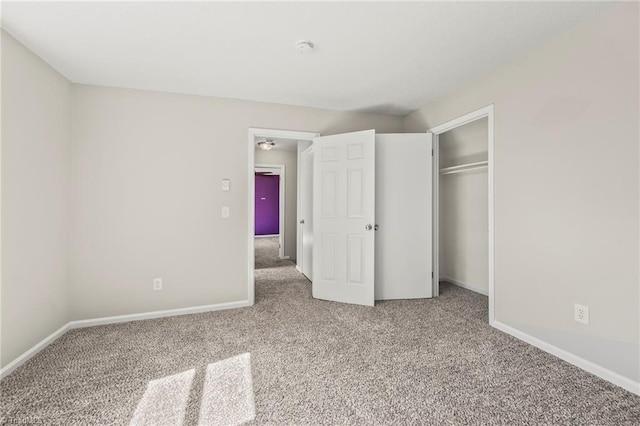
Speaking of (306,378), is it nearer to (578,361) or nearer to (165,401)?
(165,401)

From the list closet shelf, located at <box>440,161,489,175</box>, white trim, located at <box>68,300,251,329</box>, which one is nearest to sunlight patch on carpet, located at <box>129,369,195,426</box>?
white trim, located at <box>68,300,251,329</box>

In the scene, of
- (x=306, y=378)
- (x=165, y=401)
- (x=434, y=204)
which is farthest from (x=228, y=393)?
(x=434, y=204)

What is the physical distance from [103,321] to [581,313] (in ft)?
13.3

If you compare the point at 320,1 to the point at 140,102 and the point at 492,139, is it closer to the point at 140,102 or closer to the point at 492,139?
the point at 492,139

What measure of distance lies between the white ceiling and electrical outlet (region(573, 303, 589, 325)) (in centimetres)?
194

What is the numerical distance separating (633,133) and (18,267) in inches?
164

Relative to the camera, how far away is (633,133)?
1.79 meters

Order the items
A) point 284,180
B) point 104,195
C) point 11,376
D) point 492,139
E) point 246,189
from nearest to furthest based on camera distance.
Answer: point 11,376 → point 492,139 → point 104,195 → point 246,189 → point 284,180

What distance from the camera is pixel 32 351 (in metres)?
2.27

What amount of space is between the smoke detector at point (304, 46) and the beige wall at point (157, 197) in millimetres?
1276

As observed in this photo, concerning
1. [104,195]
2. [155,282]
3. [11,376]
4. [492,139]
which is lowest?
[11,376]

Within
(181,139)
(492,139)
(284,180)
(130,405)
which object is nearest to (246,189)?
(181,139)

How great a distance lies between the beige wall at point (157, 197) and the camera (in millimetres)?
2910

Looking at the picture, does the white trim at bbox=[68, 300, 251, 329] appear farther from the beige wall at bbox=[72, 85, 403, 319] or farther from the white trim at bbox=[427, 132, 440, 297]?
the white trim at bbox=[427, 132, 440, 297]
